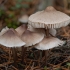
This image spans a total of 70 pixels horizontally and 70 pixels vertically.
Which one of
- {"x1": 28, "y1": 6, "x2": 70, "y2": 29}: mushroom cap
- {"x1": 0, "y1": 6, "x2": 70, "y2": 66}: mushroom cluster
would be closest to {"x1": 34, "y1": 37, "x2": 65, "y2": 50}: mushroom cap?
{"x1": 0, "y1": 6, "x2": 70, "y2": 66}: mushroom cluster

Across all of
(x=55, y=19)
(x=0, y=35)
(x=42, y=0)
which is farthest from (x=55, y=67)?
(x=42, y=0)

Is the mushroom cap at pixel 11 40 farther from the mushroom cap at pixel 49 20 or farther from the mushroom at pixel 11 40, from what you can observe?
the mushroom cap at pixel 49 20

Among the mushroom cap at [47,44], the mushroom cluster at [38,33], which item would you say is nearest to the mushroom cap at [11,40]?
the mushroom cluster at [38,33]

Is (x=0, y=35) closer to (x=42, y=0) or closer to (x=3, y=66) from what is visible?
(x=3, y=66)

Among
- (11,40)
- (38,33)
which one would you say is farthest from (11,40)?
(38,33)

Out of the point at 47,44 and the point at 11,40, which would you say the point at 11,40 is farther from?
the point at 47,44

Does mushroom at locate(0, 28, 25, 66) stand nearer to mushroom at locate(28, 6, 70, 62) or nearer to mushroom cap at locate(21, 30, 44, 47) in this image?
mushroom cap at locate(21, 30, 44, 47)
